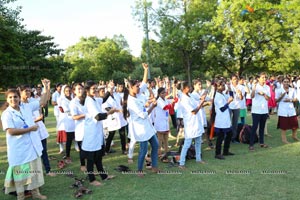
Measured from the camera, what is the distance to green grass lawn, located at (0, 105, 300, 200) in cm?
489

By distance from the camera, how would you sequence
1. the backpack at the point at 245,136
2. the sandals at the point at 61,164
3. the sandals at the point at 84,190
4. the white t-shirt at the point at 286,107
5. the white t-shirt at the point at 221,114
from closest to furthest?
the sandals at the point at 84,190 < the sandals at the point at 61,164 < the white t-shirt at the point at 221,114 < the white t-shirt at the point at 286,107 < the backpack at the point at 245,136

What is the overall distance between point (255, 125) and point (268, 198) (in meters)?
3.47

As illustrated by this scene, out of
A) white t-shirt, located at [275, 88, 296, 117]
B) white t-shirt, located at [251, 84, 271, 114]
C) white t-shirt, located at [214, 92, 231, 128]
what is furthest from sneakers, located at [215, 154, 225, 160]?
white t-shirt, located at [275, 88, 296, 117]

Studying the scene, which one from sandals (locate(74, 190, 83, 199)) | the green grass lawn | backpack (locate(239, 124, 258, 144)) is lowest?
the green grass lawn

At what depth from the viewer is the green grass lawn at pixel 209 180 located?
4.89 m

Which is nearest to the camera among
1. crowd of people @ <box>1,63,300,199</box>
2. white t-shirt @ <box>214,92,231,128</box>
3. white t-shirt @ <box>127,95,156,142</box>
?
crowd of people @ <box>1,63,300,199</box>

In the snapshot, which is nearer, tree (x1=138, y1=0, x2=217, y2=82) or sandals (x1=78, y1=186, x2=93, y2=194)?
sandals (x1=78, y1=186, x2=93, y2=194)

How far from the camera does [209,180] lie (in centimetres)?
555

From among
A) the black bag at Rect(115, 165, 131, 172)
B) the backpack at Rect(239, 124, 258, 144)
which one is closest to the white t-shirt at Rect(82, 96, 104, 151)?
the black bag at Rect(115, 165, 131, 172)

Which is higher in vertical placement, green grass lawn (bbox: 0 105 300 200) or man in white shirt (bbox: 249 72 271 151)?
man in white shirt (bbox: 249 72 271 151)

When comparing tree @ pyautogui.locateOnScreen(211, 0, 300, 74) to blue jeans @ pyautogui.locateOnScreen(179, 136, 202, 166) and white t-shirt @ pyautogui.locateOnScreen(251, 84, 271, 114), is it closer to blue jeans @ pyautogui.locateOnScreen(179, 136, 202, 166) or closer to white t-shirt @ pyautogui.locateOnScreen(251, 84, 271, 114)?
white t-shirt @ pyautogui.locateOnScreen(251, 84, 271, 114)

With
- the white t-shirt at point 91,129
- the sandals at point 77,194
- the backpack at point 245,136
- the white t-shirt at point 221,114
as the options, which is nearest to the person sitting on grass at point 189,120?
the white t-shirt at point 221,114

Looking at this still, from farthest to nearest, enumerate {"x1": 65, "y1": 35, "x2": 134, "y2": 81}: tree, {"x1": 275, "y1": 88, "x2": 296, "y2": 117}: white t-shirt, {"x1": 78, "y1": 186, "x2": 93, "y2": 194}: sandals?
{"x1": 65, "y1": 35, "x2": 134, "y2": 81}: tree → {"x1": 275, "y1": 88, "x2": 296, "y2": 117}: white t-shirt → {"x1": 78, "y1": 186, "x2": 93, "y2": 194}: sandals

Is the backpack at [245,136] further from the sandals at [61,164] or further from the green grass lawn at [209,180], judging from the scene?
the sandals at [61,164]
